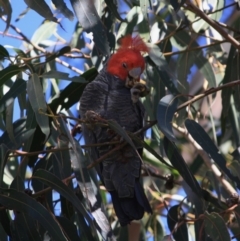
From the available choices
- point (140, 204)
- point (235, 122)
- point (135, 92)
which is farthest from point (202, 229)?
point (235, 122)

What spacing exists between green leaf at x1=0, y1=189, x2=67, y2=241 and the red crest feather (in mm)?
1030

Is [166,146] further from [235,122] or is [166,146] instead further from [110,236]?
[235,122]

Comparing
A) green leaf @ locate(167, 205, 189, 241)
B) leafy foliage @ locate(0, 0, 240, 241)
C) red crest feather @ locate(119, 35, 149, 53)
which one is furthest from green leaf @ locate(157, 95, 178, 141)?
red crest feather @ locate(119, 35, 149, 53)

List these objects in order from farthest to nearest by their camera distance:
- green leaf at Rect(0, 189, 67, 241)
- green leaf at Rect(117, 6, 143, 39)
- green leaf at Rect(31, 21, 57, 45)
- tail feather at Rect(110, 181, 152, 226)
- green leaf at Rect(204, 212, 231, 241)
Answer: green leaf at Rect(31, 21, 57, 45)
green leaf at Rect(117, 6, 143, 39)
tail feather at Rect(110, 181, 152, 226)
green leaf at Rect(204, 212, 231, 241)
green leaf at Rect(0, 189, 67, 241)

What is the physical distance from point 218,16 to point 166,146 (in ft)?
3.40

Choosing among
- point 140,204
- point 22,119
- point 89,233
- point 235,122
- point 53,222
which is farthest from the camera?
point 235,122

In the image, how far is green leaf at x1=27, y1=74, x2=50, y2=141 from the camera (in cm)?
238

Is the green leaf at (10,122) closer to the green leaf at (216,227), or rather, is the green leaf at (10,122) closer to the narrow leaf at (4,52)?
the narrow leaf at (4,52)

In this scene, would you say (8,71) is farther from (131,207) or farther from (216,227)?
(216,227)

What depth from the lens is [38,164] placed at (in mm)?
2787

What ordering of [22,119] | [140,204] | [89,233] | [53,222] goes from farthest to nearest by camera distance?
[22,119] < [140,204] < [89,233] < [53,222]

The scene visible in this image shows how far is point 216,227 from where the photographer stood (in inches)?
92.8

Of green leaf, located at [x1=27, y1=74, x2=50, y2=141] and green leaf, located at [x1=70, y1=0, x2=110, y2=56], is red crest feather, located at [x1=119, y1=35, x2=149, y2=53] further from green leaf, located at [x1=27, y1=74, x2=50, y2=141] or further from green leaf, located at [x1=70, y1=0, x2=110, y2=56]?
green leaf, located at [x1=27, y1=74, x2=50, y2=141]

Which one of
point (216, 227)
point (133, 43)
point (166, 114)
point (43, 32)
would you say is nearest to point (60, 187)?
point (166, 114)
